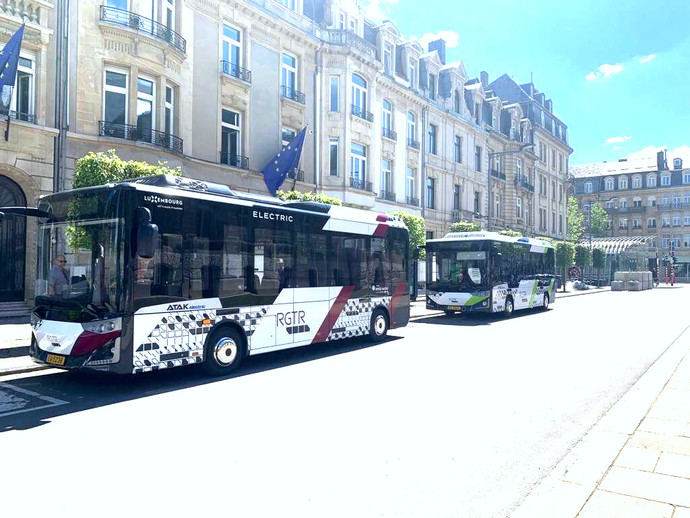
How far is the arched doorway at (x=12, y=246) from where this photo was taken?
15.6 meters

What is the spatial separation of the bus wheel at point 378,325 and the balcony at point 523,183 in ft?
123

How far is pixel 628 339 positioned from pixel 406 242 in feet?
19.8

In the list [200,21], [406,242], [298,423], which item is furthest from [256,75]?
[298,423]

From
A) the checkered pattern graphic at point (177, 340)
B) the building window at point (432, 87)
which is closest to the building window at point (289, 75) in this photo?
the building window at point (432, 87)

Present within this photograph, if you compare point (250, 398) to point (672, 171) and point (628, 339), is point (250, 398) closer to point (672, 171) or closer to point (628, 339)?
point (628, 339)

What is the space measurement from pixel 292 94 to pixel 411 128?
10.9 metres

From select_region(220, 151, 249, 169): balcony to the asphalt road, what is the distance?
12440mm

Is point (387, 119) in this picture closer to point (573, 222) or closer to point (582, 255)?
point (582, 255)

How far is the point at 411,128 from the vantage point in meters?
33.0

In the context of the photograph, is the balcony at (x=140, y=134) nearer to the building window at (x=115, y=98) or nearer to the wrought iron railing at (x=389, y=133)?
the building window at (x=115, y=98)

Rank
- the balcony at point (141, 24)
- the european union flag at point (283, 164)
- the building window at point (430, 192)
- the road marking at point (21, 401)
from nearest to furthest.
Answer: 1. the road marking at point (21, 401)
2. the balcony at point (141, 24)
3. the european union flag at point (283, 164)
4. the building window at point (430, 192)

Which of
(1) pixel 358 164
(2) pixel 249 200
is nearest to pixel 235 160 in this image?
(1) pixel 358 164

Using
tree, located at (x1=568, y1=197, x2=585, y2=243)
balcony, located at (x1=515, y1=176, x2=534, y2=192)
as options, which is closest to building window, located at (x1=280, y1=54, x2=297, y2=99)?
balcony, located at (x1=515, y1=176, x2=534, y2=192)

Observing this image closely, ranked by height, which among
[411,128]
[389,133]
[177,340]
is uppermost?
[411,128]
